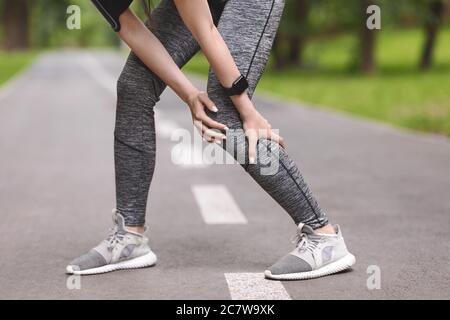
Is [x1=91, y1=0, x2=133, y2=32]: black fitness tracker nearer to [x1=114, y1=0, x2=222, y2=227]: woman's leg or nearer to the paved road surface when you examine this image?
[x1=114, y1=0, x2=222, y2=227]: woman's leg

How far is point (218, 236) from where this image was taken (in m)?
4.88

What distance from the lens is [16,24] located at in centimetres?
6619

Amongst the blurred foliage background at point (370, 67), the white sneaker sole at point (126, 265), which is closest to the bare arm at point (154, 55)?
the white sneaker sole at point (126, 265)

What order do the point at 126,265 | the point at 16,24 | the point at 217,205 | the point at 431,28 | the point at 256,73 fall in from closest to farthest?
the point at 256,73, the point at 126,265, the point at 217,205, the point at 431,28, the point at 16,24

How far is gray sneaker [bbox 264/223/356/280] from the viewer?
3.76 metres

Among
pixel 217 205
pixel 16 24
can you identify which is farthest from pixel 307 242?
pixel 16 24

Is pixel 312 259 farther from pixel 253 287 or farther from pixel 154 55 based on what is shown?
pixel 154 55

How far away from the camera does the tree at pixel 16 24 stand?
216 ft

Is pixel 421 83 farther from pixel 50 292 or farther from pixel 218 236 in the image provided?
pixel 50 292

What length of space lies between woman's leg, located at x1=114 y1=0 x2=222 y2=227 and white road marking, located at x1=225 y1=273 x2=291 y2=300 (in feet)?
1.67

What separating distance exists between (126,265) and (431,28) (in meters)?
26.0

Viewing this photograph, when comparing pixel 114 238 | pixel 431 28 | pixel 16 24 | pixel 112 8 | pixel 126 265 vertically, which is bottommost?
pixel 16 24

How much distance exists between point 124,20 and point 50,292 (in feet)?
3.57
